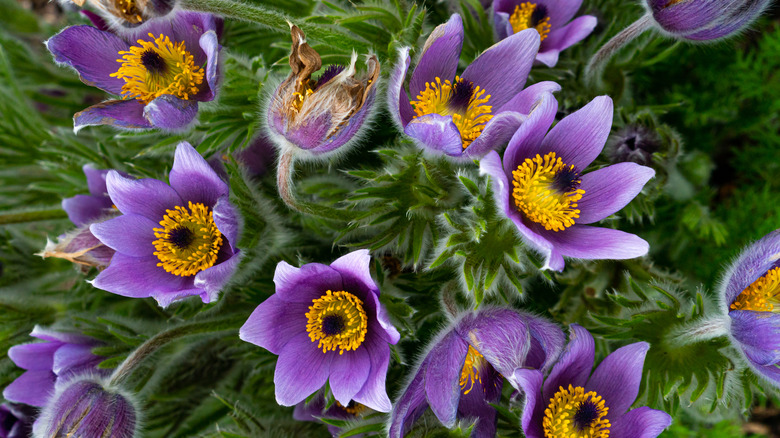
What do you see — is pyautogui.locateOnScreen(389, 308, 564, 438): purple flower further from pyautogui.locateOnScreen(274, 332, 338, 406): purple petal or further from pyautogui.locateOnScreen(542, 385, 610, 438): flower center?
pyautogui.locateOnScreen(274, 332, 338, 406): purple petal

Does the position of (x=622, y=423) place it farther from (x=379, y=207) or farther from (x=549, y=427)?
(x=379, y=207)

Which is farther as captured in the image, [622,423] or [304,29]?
[304,29]

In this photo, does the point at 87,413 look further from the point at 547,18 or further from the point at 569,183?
the point at 547,18

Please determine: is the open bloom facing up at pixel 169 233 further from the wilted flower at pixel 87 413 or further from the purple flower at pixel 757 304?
the purple flower at pixel 757 304

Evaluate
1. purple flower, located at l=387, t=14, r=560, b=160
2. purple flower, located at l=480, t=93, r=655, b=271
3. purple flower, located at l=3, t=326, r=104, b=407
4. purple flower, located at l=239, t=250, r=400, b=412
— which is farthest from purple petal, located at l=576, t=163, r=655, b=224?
purple flower, located at l=3, t=326, r=104, b=407

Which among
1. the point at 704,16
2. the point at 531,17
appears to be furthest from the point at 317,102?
the point at 704,16

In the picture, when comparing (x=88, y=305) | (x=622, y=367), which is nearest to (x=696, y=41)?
(x=622, y=367)

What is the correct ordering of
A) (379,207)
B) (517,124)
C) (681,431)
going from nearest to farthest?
(517,124)
(379,207)
(681,431)

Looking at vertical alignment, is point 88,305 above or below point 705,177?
below
